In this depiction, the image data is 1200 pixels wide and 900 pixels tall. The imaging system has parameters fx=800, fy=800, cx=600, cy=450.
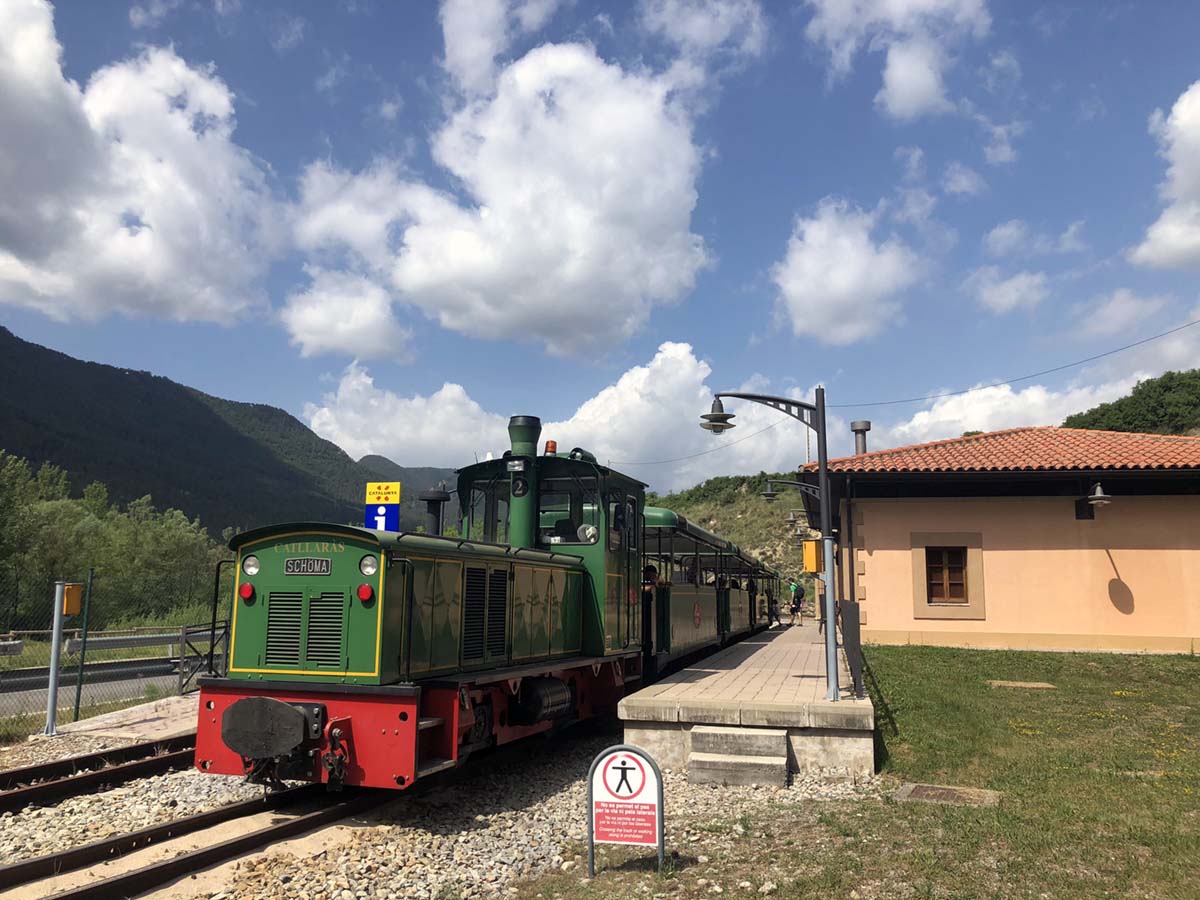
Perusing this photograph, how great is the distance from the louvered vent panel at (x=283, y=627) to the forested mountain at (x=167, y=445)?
92984 millimetres

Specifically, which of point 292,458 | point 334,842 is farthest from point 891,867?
point 292,458

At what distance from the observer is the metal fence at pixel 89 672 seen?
1141cm

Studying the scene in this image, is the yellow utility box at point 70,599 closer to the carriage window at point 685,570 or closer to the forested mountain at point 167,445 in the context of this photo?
the carriage window at point 685,570

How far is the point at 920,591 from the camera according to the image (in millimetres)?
18703

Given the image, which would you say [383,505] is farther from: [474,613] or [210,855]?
[210,855]

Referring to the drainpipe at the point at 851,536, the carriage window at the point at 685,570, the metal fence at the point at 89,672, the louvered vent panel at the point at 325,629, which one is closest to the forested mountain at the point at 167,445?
the metal fence at the point at 89,672

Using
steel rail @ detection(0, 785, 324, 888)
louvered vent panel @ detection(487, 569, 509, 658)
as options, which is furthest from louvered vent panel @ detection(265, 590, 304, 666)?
louvered vent panel @ detection(487, 569, 509, 658)

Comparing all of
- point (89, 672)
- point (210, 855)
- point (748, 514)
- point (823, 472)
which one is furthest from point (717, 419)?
point (748, 514)

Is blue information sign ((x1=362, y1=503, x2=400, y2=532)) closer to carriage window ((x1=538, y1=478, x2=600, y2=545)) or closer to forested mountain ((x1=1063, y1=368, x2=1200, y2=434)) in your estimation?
carriage window ((x1=538, y1=478, x2=600, y2=545))

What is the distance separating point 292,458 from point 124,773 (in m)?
168

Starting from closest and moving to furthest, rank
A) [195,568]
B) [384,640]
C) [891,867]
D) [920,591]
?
[891,867]
[384,640]
[920,591]
[195,568]

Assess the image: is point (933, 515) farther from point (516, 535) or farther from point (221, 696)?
point (221, 696)

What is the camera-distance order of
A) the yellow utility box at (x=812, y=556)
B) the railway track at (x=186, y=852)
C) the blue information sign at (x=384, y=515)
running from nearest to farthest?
the railway track at (x=186, y=852)
the yellow utility box at (x=812, y=556)
the blue information sign at (x=384, y=515)

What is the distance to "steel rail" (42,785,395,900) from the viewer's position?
5.00m
